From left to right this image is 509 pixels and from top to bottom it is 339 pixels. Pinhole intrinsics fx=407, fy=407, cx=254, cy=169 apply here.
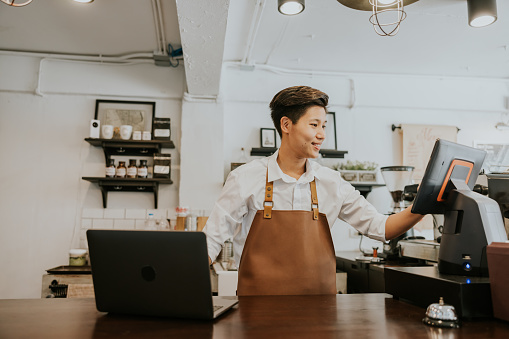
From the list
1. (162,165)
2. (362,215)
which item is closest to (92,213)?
(162,165)

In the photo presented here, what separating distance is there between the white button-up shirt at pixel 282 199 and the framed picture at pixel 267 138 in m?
2.49

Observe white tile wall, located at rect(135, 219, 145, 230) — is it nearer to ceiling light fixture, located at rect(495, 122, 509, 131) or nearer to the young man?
the young man

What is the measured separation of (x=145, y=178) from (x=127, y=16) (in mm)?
1507

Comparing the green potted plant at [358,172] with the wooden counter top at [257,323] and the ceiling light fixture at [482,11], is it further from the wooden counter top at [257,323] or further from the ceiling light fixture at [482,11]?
the wooden counter top at [257,323]

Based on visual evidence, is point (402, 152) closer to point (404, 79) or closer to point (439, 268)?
point (404, 79)

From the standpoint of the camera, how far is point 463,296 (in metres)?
1.11

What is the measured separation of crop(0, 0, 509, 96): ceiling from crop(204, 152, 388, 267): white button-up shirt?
4.31 feet

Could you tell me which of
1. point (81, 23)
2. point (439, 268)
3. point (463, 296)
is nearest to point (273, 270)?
point (439, 268)

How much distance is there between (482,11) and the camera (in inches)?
117

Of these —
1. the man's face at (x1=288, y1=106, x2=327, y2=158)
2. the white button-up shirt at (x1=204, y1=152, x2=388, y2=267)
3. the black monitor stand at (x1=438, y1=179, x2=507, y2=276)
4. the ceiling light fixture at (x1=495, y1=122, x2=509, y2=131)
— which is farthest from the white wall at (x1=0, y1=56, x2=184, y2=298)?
the ceiling light fixture at (x1=495, y1=122, x2=509, y2=131)

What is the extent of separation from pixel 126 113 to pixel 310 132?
9.88 ft

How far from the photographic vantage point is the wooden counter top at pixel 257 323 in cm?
96

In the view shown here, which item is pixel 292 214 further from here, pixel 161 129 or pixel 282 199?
pixel 161 129

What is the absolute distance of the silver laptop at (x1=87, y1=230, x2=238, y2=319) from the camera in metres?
1.05
